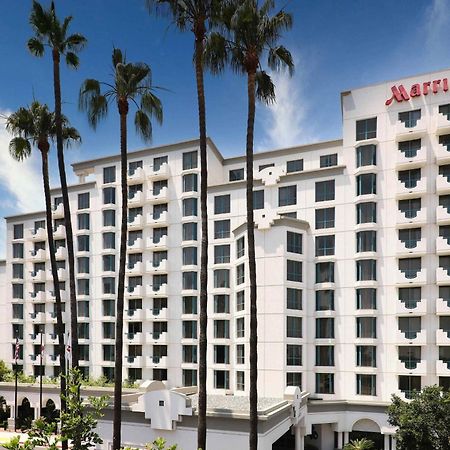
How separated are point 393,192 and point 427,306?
10.7 meters

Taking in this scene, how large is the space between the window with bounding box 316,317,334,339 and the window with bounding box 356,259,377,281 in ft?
16.3

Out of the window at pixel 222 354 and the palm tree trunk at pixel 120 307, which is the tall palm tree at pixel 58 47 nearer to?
the palm tree trunk at pixel 120 307

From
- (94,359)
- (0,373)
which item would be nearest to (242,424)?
(94,359)

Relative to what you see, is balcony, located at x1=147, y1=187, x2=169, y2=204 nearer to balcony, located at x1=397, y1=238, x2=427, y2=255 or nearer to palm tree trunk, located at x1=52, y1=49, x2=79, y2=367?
palm tree trunk, located at x1=52, y1=49, x2=79, y2=367

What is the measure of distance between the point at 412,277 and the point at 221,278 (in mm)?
18667

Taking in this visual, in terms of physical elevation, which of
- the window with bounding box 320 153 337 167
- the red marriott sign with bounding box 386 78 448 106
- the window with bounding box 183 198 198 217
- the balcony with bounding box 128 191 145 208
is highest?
the red marriott sign with bounding box 386 78 448 106

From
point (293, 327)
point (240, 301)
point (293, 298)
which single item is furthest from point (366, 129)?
point (240, 301)

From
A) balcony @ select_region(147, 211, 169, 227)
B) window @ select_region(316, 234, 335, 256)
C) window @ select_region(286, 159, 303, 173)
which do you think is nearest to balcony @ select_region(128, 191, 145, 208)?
balcony @ select_region(147, 211, 169, 227)

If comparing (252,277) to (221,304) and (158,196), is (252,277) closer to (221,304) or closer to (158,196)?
(221,304)

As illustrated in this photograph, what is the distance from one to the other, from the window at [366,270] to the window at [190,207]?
18.2m

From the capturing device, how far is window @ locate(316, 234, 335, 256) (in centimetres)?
4503

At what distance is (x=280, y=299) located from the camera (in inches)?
1690

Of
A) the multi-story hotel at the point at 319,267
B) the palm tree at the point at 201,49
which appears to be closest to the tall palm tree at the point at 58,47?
the palm tree at the point at 201,49

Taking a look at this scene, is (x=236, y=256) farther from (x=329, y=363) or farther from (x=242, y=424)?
(x=242, y=424)
